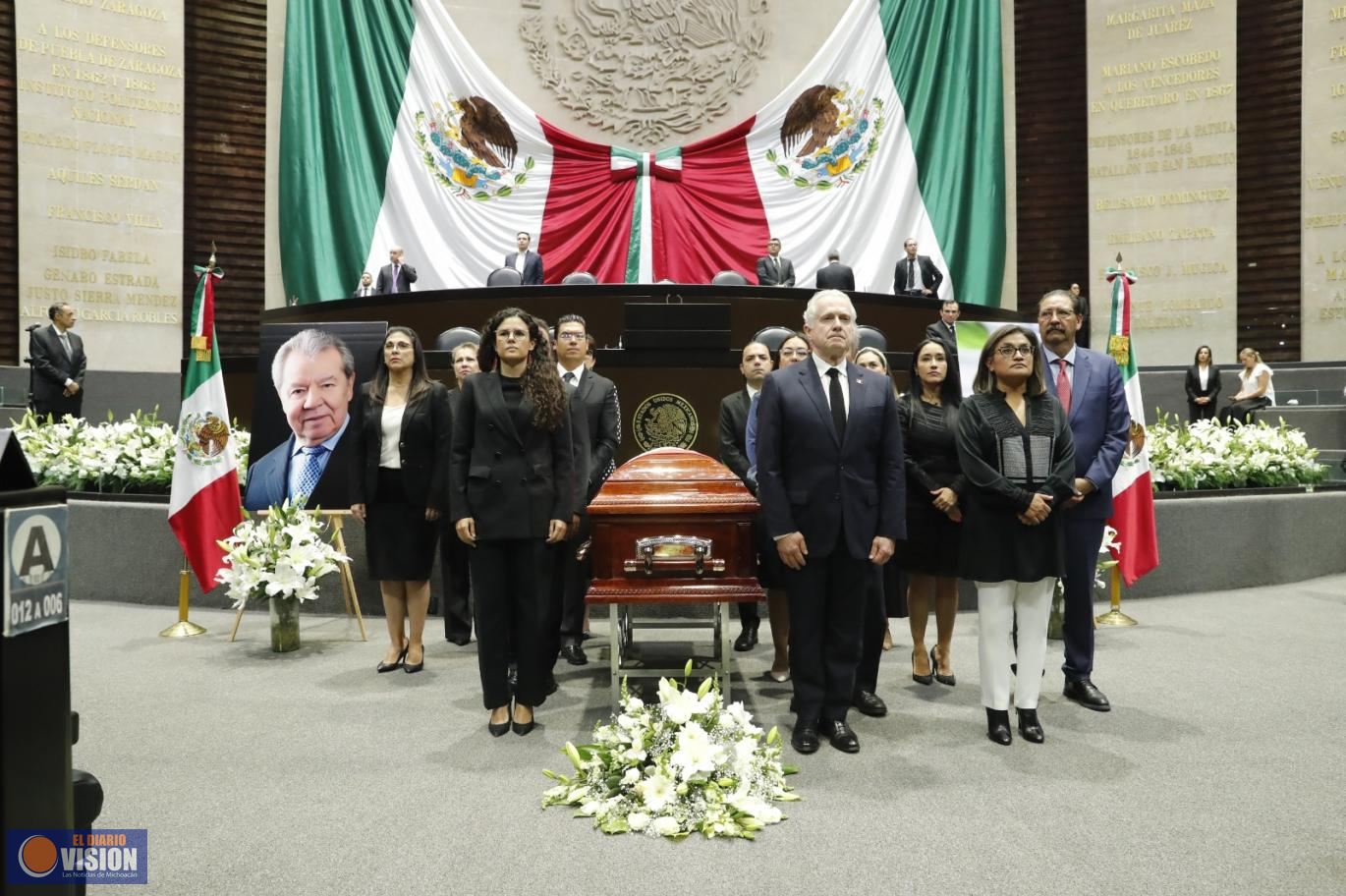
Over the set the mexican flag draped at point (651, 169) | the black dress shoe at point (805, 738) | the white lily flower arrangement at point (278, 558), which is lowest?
the black dress shoe at point (805, 738)

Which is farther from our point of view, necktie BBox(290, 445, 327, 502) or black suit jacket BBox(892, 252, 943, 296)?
black suit jacket BBox(892, 252, 943, 296)

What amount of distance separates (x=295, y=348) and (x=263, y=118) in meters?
7.27

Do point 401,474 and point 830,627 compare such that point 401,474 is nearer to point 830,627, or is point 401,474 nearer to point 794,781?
point 830,627

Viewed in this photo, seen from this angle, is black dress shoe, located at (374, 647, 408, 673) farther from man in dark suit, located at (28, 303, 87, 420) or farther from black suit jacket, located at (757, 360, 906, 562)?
man in dark suit, located at (28, 303, 87, 420)

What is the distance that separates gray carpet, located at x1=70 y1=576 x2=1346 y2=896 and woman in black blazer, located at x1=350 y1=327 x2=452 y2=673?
488 millimetres

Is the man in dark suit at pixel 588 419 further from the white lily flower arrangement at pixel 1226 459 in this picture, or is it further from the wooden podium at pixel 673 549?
the white lily flower arrangement at pixel 1226 459

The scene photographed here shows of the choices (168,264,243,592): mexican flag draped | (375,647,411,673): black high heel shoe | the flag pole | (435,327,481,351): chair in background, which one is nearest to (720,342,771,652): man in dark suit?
(375,647,411,673): black high heel shoe

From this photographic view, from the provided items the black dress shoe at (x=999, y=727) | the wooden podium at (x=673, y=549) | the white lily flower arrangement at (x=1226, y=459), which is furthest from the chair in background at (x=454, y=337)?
the white lily flower arrangement at (x=1226, y=459)

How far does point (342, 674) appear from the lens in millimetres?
3938

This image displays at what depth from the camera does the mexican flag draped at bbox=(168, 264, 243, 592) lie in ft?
15.3

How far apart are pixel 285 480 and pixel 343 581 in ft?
2.36

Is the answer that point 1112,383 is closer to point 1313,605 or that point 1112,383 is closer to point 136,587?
point 1313,605

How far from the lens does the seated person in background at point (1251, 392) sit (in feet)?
28.3

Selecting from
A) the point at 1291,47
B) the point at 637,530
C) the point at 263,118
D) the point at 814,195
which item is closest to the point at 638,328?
the point at 637,530
